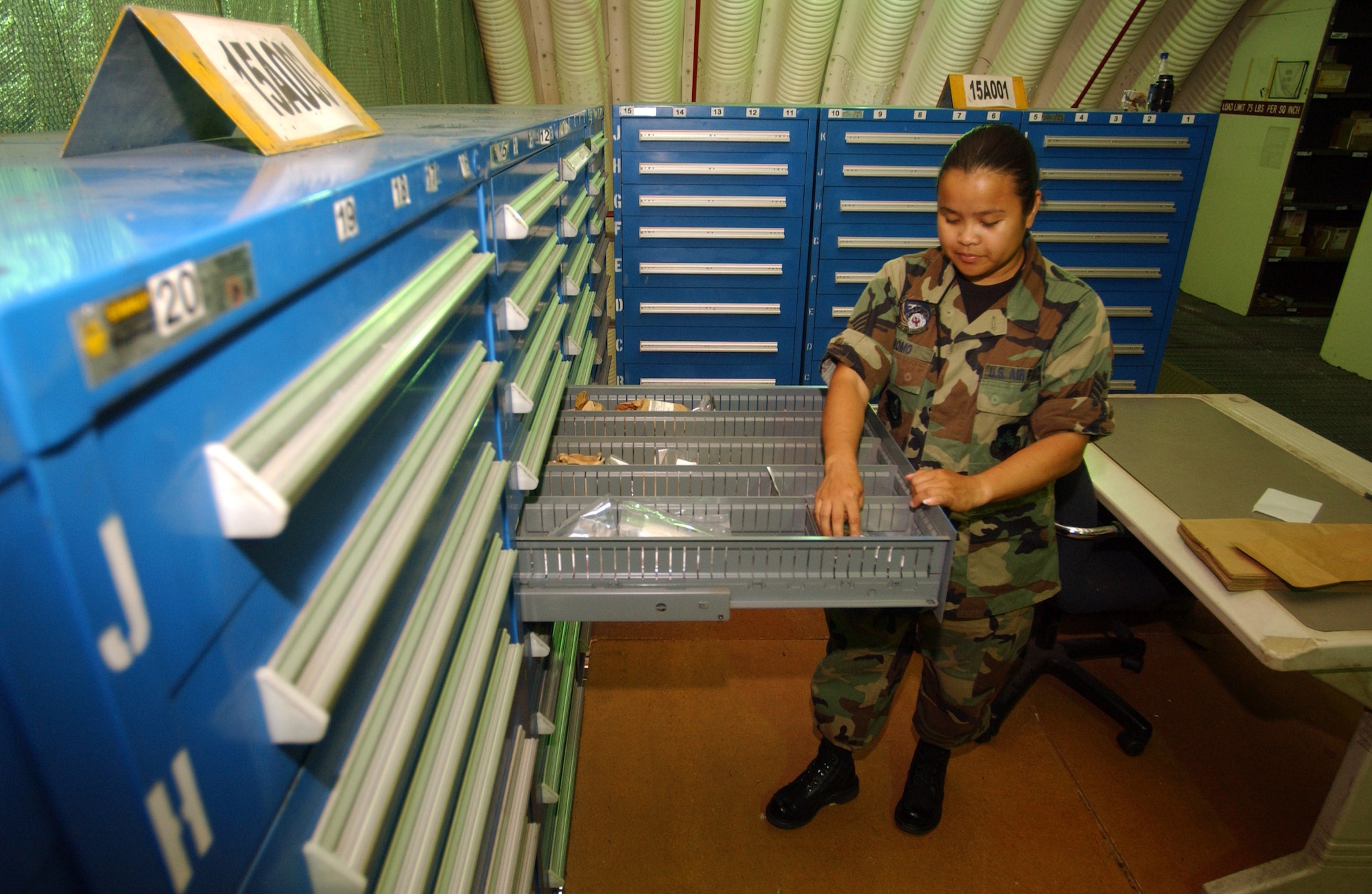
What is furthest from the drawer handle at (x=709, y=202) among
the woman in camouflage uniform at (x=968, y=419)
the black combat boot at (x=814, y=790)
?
the black combat boot at (x=814, y=790)

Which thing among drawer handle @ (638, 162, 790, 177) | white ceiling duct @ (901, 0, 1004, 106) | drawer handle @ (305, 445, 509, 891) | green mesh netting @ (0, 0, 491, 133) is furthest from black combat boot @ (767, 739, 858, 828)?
white ceiling duct @ (901, 0, 1004, 106)

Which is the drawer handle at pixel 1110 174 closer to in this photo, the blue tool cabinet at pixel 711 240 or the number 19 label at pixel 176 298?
the blue tool cabinet at pixel 711 240

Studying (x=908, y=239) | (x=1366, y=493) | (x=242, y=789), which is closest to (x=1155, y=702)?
(x=1366, y=493)

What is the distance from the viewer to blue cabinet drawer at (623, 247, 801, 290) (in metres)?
3.67

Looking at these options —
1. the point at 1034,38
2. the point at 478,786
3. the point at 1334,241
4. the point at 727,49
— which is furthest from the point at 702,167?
the point at 1334,241

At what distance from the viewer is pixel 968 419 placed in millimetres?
1566

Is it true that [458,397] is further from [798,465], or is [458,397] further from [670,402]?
[670,402]

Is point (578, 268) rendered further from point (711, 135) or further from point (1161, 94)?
point (1161, 94)

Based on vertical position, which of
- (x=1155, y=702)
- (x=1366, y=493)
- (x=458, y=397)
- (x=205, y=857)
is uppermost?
(x=458, y=397)

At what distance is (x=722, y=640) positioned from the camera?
8.61ft

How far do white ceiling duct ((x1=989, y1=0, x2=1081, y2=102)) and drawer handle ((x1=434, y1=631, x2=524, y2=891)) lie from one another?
4952mm

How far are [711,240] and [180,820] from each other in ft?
11.4

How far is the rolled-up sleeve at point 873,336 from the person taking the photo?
5.27ft

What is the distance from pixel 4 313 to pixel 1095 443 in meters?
2.33
